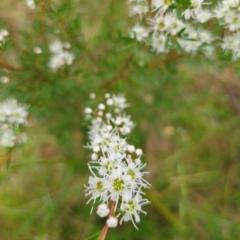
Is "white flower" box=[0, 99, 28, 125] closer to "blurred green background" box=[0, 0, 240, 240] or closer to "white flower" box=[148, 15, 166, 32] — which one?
"blurred green background" box=[0, 0, 240, 240]

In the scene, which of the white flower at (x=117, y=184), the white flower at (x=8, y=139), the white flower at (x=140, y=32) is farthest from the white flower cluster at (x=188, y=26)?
the white flower at (x=8, y=139)

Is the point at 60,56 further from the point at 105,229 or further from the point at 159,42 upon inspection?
the point at 105,229

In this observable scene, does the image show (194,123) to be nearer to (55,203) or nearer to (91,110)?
(55,203)

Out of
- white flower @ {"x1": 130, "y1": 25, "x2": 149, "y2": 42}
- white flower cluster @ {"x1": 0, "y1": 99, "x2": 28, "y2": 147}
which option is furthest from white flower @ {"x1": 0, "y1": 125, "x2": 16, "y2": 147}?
white flower @ {"x1": 130, "y1": 25, "x2": 149, "y2": 42}

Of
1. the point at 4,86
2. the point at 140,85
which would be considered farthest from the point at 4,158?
Answer: the point at 140,85

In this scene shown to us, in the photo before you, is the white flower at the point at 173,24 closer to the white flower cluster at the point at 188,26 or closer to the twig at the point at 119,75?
the white flower cluster at the point at 188,26
